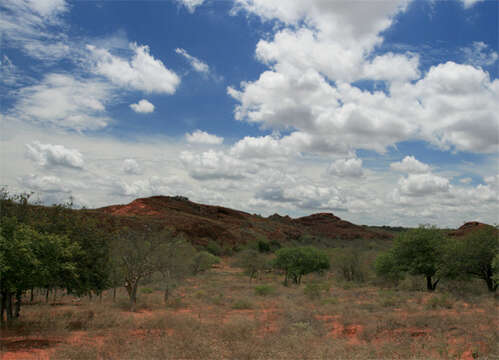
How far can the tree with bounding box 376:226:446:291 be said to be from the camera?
110ft

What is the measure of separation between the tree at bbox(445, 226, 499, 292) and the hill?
2340 inches

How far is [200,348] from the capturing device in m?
12.6

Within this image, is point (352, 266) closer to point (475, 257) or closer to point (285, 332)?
point (475, 257)

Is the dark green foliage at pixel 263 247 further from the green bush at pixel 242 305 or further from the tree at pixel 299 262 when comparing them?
the green bush at pixel 242 305

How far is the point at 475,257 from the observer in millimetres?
29641

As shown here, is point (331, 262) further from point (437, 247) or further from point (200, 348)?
point (200, 348)

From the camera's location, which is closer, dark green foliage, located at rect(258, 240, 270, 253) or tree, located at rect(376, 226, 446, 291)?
tree, located at rect(376, 226, 446, 291)

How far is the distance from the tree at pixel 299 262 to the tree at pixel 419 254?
12679 mm

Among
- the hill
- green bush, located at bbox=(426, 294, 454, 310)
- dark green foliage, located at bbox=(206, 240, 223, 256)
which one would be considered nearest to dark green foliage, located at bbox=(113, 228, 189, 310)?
green bush, located at bbox=(426, 294, 454, 310)

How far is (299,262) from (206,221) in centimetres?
5229

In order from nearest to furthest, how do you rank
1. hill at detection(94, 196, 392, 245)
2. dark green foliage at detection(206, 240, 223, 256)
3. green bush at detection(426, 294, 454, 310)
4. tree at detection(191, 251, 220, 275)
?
green bush at detection(426, 294, 454, 310), tree at detection(191, 251, 220, 275), dark green foliage at detection(206, 240, 223, 256), hill at detection(94, 196, 392, 245)

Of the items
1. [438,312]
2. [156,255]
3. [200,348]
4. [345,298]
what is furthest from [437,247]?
[200,348]

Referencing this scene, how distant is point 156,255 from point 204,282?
18.9m

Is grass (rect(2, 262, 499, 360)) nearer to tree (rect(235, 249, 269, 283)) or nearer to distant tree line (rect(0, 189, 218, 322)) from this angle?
distant tree line (rect(0, 189, 218, 322))
